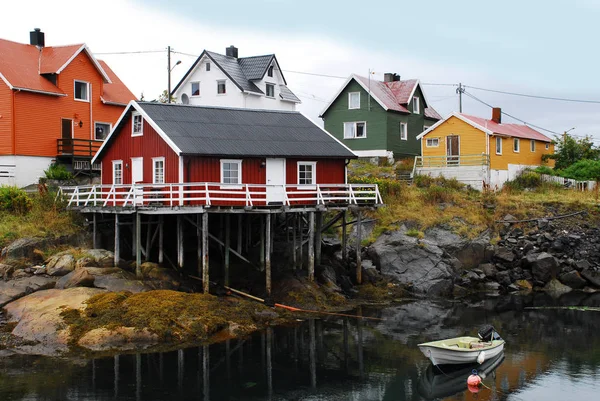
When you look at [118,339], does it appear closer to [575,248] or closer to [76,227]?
[76,227]

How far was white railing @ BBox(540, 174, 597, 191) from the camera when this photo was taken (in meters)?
51.3

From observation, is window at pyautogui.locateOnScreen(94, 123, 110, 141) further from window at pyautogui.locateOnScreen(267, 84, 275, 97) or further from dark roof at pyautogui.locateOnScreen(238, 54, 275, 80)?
window at pyautogui.locateOnScreen(267, 84, 275, 97)

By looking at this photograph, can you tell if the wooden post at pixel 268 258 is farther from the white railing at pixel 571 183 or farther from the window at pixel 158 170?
the white railing at pixel 571 183

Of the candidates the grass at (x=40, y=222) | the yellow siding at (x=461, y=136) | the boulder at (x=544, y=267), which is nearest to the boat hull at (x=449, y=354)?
the boulder at (x=544, y=267)

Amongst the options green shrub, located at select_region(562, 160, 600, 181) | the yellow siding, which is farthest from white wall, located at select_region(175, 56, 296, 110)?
green shrub, located at select_region(562, 160, 600, 181)

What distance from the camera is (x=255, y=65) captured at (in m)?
58.5

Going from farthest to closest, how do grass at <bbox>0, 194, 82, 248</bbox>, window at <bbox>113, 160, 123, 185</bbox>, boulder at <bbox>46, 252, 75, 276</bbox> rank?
window at <bbox>113, 160, 123, 185</bbox>
grass at <bbox>0, 194, 82, 248</bbox>
boulder at <bbox>46, 252, 75, 276</bbox>

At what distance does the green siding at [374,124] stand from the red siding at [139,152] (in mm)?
24263

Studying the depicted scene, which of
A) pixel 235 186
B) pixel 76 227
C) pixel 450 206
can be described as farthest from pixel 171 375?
pixel 450 206

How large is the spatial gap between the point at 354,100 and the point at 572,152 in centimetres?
1757

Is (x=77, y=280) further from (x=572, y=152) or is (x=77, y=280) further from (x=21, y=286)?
(x=572, y=152)

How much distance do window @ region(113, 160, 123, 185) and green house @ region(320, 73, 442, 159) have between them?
24.2 meters

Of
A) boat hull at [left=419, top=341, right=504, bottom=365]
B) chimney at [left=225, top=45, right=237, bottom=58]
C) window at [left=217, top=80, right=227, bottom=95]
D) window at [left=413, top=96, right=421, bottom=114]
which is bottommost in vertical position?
boat hull at [left=419, top=341, right=504, bottom=365]

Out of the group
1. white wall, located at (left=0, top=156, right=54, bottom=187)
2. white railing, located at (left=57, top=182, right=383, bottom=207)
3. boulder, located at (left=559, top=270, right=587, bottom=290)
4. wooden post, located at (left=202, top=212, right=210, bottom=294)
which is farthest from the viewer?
white wall, located at (left=0, top=156, right=54, bottom=187)
